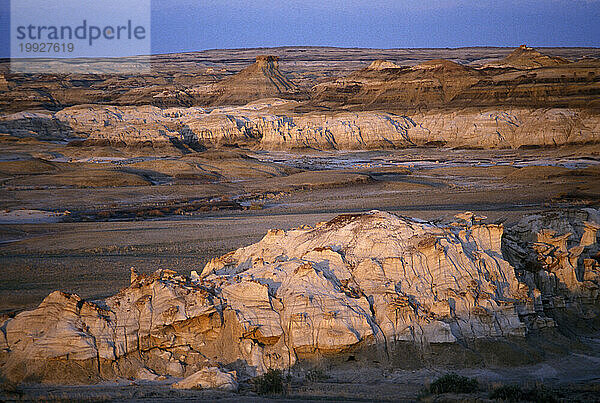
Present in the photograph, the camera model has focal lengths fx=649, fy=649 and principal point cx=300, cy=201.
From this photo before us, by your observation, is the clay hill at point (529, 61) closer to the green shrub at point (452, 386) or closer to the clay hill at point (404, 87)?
the clay hill at point (404, 87)

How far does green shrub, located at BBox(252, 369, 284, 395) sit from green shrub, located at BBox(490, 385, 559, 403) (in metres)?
2.51

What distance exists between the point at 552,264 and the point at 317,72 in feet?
427

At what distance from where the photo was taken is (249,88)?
287ft

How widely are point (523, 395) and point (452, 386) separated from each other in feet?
2.66

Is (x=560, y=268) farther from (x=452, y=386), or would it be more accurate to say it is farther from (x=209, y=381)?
(x=209, y=381)

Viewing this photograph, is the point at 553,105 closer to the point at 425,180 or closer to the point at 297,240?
the point at 425,180

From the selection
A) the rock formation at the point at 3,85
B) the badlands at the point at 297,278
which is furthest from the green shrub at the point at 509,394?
the rock formation at the point at 3,85

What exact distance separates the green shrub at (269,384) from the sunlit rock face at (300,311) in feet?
1.97

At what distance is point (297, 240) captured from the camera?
11.6 metres

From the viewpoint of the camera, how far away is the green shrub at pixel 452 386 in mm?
7664

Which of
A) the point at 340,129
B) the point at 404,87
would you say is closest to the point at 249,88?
the point at 404,87

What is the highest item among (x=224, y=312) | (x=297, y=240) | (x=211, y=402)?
(x=297, y=240)

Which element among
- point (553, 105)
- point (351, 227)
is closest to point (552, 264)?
point (351, 227)

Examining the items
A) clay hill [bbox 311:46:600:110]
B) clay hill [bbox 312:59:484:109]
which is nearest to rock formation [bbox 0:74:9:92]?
clay hill [bbox 311:46:600:110]
